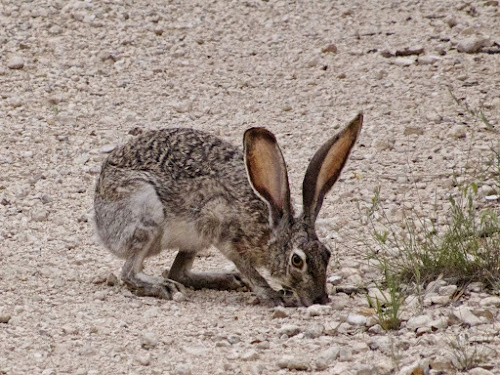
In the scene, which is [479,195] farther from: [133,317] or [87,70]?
[87,70]

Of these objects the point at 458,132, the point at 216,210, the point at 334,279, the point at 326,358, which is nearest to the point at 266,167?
the point at 216,210

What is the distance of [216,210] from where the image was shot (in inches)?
280

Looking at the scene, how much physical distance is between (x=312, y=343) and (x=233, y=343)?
1.51ft

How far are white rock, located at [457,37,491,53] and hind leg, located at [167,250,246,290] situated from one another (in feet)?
14.7

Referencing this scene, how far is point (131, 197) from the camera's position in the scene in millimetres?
7152

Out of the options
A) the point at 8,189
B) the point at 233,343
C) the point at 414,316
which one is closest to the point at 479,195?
the point at 414,316

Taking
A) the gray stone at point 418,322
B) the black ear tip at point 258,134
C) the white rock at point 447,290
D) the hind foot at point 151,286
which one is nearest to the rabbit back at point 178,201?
the hind foot at point 151,286

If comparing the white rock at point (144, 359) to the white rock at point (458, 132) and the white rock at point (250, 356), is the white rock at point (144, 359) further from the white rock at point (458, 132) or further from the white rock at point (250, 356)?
the white rock at point (458, 132)

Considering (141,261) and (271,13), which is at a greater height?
(271,13)

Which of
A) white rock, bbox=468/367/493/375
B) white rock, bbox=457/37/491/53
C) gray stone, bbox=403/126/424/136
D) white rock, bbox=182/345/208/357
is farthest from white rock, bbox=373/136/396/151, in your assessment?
white rock, bbox=468/367/493/375

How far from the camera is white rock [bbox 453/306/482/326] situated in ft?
18.4

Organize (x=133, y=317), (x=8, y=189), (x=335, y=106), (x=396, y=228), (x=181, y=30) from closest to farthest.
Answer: (x=133, y=317), (x=396, y=228), (x=8, y=189), (x=335, y=106), (x=181, y=30)

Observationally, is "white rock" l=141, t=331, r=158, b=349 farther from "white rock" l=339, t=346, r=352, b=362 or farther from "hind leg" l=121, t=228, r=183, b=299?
"hind leg" l=121, t=228, r=183, b=299

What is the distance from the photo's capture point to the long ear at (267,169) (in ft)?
21.7
